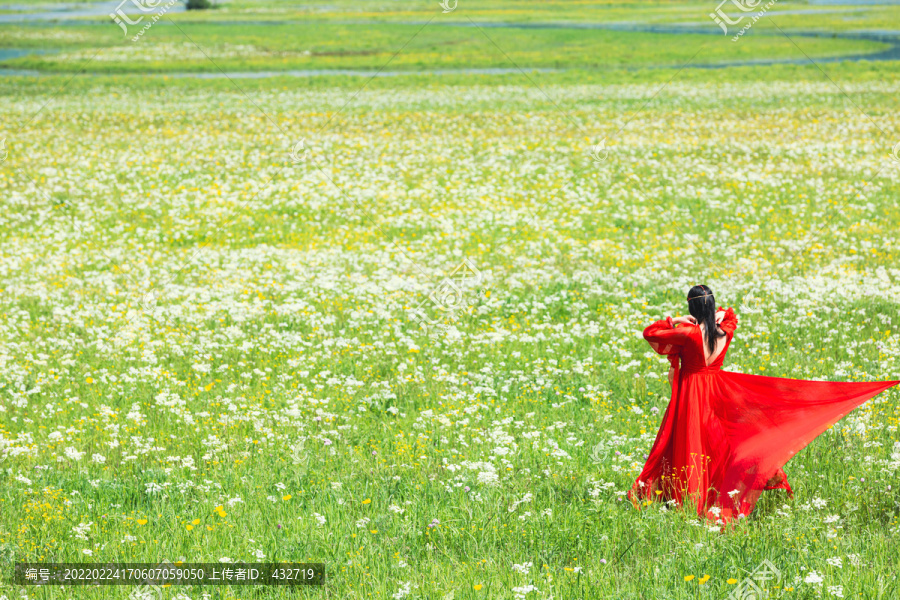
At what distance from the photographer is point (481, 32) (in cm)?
8894

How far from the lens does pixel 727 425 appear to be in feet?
24.0

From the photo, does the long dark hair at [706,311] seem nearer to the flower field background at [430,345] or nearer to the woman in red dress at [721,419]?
the woman in red dress at [721,419]

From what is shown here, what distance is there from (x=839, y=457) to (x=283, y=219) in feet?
47.2

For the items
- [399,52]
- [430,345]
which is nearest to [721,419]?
[430,345]

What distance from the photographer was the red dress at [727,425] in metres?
7.11

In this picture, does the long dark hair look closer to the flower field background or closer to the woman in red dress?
the woman in red dress

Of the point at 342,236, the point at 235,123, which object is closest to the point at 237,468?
the point at 342,236

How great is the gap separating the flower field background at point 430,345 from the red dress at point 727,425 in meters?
0.31

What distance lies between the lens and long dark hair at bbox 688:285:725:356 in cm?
720

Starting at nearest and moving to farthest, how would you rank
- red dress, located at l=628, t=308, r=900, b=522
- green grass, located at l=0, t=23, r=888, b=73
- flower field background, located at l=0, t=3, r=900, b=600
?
flower field background, located at l=0, t=3, r=900, b=600 < red dress, located at l=628, t=308, r=900, b=522 < green grass, located at l=0, t=23, r=888, b=73

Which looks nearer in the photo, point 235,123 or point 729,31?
point 235,123

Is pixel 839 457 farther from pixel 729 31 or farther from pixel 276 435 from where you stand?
pixel 729 31

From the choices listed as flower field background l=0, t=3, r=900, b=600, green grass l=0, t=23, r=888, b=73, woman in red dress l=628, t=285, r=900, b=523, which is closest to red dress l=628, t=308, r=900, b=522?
woman in red dress l=628, t=285, r=900, b=523

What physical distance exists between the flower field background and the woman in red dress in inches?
12.9
